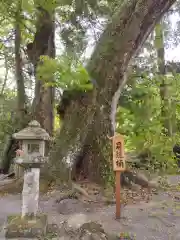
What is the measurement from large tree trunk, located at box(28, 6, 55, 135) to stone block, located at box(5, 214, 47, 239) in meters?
4.15

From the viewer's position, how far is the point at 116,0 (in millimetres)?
7102

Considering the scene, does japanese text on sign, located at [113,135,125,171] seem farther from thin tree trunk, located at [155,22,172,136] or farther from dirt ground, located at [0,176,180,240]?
thin tree trunk, located at [155,22,172,136]

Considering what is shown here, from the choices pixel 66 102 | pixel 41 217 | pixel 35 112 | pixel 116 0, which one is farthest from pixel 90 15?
pixel 41 217

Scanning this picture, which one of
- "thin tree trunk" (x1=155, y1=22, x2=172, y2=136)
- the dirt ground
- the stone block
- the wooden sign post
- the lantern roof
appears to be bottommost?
the dirt ground

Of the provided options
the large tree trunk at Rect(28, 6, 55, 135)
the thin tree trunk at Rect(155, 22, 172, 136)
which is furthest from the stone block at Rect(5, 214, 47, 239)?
the thin tree trunk at Rect(155, 22, 172, 136)

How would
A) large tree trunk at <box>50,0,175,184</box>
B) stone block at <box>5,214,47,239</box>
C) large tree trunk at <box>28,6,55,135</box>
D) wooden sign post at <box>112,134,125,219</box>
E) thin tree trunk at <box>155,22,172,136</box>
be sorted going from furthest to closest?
thin tree trunk at <box>155,22,172,136</box>, large tree trunk at <box>28,6,55,135</box>, large tree trunk at <box>50,0,175,184</box>, wooden sign post at <box>112,134,125,219</box>, stone block at <box>5,214,47,239</box>

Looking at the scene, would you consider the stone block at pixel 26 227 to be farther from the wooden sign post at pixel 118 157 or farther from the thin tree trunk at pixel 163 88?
the thin tree trunk at pixel 163 88

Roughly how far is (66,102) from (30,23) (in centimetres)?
373

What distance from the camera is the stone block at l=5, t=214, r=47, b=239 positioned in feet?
10.6

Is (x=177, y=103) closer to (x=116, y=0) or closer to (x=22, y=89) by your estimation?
(x=116, y=0)

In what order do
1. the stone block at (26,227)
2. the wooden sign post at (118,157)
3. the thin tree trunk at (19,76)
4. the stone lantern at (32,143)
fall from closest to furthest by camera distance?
the stone block at (26,227)
the stone lantern at (32,143)
the wooden sign post at (118,157)
the thin tree trunk at (19,76)

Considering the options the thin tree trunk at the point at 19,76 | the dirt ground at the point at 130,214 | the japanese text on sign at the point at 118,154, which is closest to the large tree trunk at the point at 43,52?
the thin tree trunk at the point at 19,76

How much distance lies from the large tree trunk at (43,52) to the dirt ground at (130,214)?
281 cm

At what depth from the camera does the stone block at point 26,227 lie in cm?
325
